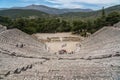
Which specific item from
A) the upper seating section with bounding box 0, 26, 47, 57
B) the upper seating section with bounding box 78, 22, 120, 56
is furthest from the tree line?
the upper seating section with bounding box 0, 26, 47, 57

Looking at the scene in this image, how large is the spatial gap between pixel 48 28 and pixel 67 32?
4.99m

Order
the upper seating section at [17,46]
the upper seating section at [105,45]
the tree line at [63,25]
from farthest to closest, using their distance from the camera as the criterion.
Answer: the tree line at [63,25] < the upper seating section at [17,46] < the upper seating section at [105,45]

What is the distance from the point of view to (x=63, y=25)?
223ft

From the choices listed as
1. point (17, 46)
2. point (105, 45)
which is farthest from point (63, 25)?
point (17, 46)

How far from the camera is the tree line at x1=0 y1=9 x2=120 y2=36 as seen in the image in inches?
2253

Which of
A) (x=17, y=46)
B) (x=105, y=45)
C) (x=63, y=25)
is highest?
(x=17, y=46)

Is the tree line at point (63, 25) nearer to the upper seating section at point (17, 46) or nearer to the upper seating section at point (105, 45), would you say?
the upper seating section at point (105, 45)

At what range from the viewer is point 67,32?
217ft

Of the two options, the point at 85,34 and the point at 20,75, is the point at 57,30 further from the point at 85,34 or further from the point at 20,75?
the point at 20,75

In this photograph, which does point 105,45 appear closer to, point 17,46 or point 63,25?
point 17,46

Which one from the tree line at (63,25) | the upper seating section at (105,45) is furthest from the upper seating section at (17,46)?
the tree line at (63,25)

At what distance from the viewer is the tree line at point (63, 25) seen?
188ft

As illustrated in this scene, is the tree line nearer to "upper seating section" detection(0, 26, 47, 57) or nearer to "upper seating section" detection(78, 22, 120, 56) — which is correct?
"upper seating section" detection(78, 22, 120, 56)

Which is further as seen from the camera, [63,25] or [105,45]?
[63,25]
